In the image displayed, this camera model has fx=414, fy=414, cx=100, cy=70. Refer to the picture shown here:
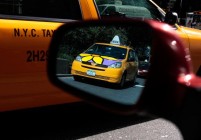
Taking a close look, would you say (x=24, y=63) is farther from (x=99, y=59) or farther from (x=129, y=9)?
(x=99, y=59)

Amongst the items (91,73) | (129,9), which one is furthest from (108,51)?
(129,9)

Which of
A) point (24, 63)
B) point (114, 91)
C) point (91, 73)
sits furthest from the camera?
point (24, 63)

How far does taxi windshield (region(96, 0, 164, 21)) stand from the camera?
4574 millimetres

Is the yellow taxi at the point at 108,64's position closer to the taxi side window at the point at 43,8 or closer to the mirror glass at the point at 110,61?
the mirror glass at the point at 110,61

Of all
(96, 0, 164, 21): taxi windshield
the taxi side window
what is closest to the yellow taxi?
the taxi side window

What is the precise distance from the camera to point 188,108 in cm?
102

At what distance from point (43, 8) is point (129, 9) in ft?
3.88

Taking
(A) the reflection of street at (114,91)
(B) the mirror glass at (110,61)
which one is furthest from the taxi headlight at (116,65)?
(A) the reflection of street at (114,91)

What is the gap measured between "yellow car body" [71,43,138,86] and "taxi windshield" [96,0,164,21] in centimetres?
232

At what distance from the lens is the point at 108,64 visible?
6.61 ft

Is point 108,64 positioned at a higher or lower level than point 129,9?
lower

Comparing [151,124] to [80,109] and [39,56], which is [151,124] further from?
[39,56]

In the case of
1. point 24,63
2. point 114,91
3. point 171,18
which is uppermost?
point 171,18

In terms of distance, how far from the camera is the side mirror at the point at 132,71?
97 cm
